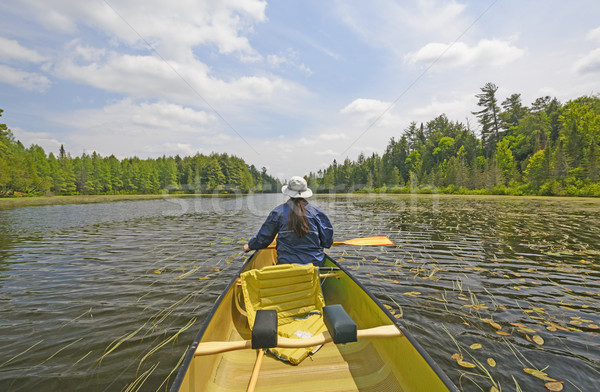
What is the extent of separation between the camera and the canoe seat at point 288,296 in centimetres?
331

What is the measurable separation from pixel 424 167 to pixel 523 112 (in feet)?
90.1

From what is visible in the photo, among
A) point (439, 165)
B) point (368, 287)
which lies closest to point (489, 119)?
point (439, 165)

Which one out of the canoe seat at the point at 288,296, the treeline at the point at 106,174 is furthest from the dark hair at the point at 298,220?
the treeline at the point at 106,174

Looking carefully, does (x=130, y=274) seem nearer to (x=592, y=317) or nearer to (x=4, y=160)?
(x=592, y=317)

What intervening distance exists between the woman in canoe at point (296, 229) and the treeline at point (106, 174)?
6283 centimetres

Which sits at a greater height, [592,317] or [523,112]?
[523,112]

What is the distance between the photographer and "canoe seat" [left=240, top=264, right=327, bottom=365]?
10.9 feet

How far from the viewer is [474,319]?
4.55 meters

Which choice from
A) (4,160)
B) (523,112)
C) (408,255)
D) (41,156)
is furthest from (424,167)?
(41,156)

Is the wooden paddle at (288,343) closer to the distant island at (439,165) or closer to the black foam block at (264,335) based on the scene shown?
the black foam block at (264,335)

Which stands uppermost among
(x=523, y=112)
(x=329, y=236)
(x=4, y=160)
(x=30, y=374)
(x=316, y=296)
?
(x=523, y=112)

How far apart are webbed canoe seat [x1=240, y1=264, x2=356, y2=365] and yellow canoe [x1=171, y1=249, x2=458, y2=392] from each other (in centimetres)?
28

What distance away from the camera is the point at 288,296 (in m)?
3.55

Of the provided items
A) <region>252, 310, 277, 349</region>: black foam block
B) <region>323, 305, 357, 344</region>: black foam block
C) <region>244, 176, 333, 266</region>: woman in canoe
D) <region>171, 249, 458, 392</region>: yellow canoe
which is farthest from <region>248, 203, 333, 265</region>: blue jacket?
<region>252, 310, 277, 349</region>: black foam block
